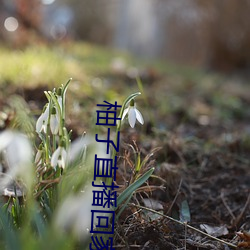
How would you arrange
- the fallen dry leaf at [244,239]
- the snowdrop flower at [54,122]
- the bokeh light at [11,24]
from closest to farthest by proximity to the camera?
the snowdrop flower at [54,122], the fallen dry leaf at [244,239], the bokeh light at [11,24]

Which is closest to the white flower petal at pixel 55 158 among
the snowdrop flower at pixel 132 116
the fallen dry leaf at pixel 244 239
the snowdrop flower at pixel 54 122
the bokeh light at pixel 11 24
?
the snowdrop flower at pixel 54 122

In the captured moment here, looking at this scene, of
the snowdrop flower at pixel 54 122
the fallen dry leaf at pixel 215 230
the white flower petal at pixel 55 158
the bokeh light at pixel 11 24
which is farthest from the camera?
the bokeh light at pixel 11 24

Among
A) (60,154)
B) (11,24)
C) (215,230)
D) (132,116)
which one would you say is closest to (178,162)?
(215,230)

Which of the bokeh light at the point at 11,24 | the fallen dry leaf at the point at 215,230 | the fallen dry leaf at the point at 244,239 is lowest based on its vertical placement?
the fallen dry leaf at the point at 215,230

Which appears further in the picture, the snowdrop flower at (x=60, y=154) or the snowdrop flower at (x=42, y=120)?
the snowdrop flower at (x=42, y=120)

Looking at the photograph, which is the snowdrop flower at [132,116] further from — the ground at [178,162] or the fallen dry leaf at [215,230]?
the fallen dry leaf at [215,230]

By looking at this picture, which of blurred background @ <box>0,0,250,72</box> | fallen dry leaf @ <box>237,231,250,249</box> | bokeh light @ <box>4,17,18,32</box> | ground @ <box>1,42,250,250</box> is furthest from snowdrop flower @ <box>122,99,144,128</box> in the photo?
bokeh light @ <box>4,17,18,32</box>

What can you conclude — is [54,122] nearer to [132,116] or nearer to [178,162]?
[132,116]

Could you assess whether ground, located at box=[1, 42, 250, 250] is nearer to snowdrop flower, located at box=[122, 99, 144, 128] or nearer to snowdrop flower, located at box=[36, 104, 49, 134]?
snowdrop flower, located at box=[122, 99, 144, 128]

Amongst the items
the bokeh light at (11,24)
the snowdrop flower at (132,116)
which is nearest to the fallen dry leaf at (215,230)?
the snowdrop flower at (132,116)

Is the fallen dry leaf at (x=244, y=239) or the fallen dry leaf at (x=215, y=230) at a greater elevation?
the fallen dry leaf at (x=244, y=239)

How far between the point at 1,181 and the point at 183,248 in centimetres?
63

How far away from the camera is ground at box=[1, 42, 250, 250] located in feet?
4.43

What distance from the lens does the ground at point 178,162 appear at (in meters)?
1.35
